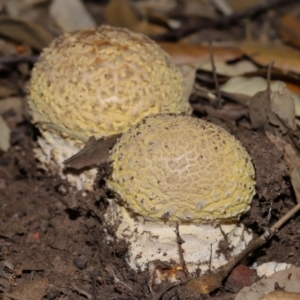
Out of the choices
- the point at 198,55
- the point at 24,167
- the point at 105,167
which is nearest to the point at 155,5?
the point at 198,55

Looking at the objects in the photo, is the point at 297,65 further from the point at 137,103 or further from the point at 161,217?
the point at 161,217

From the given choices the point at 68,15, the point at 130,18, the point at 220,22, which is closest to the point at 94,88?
the point at 68,15

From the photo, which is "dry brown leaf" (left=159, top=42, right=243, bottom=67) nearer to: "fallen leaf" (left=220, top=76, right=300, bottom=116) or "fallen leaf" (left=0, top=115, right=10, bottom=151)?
"fallen leaf" (left=220, top=76, right=300, bottom=116)

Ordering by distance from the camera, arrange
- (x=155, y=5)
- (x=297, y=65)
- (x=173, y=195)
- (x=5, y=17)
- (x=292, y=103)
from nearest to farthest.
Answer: (x=173, y=195) < (x=292, y=103) < (x=297, y=65) < (x=5, y=17) < (x=155, y=5)

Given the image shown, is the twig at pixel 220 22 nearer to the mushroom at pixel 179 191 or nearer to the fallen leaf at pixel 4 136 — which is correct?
the fallen leaf at pixel 4 136

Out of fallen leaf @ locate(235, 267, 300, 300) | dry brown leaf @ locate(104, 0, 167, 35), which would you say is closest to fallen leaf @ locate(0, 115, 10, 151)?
dry brown leaf @ locate(104, 0, 167, 35)

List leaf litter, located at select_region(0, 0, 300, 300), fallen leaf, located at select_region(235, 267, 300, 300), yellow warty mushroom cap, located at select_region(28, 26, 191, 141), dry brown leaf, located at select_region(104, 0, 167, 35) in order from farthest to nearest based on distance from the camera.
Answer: dry brown leaf, located at select_region(104, 0, 167, 35) < yellow warty mushroom cap, located at select_region(28, 26, 191, 141) < leaf litter, located at select_region(0, 0, 300, 300) < fallen leaf, located at select_region(235, 267, 300, 300)

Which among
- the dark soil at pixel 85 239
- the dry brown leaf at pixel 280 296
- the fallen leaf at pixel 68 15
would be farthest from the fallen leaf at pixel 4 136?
the dry brown leaf at pixel 280 296
